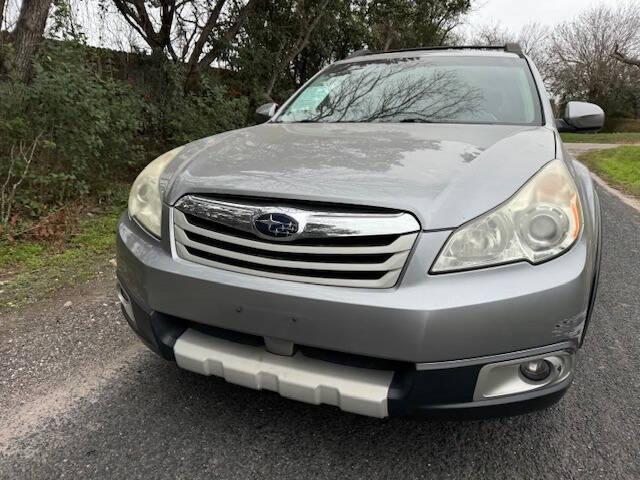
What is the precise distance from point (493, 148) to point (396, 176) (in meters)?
0.52

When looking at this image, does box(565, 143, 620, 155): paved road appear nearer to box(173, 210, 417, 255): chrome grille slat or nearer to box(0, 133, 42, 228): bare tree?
box(0, 133, 42, 228): bare tree

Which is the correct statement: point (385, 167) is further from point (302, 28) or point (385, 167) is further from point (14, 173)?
point (302, 28)

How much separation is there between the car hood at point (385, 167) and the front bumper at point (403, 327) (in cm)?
18

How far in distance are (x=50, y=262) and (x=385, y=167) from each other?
3.25 meters

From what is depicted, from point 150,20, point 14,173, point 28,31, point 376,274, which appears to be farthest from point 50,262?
point 150,20

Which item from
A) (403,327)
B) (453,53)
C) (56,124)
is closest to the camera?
(403,327)

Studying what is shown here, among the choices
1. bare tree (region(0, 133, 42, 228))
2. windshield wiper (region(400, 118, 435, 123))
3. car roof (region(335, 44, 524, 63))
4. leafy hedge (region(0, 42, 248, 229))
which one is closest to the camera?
windshield wiper (region(400, 118, 435, 123))

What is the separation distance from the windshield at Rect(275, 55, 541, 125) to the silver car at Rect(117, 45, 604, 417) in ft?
2.26

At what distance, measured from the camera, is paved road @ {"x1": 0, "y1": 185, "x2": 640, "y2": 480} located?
1.90 meters

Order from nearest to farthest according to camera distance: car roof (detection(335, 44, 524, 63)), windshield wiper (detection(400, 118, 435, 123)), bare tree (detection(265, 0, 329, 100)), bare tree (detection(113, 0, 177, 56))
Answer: windshield wiper (detection(400, 118, 435, 123)), car roof (detection(335, 44, 524, 63)), bare tree (detection(113, 0, 177, 56)), bare tree (detection(265, 0, 329, 100))

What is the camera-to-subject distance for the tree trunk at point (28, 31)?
→ 5430mm

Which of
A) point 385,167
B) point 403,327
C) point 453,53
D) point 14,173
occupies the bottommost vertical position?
point 14,173

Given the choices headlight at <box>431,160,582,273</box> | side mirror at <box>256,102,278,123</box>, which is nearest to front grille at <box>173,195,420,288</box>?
headlight at <box>431,160,582,273</box>

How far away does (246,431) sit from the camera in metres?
2.09
